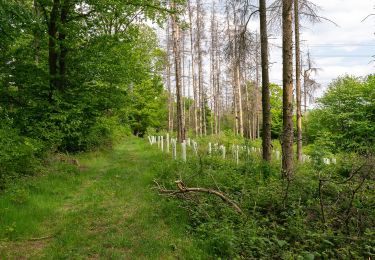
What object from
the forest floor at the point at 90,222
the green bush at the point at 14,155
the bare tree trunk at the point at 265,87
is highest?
the bare tree trunk at the point at 265,87

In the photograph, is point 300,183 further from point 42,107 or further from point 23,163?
point 42,107

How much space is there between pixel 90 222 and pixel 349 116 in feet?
80.4

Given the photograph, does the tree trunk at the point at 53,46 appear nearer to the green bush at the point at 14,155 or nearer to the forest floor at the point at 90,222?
the green bush at the point at 14,155

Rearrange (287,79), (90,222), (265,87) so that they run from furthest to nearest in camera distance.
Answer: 1. (265,87)
2. (287,79)
3. (90,222)

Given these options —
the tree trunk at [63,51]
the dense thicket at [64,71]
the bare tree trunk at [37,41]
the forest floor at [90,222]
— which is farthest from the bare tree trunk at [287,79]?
the bare tree trunk at [37,41]

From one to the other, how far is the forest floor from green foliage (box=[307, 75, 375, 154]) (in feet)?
60.0

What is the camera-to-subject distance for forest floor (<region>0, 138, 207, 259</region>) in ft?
16.4

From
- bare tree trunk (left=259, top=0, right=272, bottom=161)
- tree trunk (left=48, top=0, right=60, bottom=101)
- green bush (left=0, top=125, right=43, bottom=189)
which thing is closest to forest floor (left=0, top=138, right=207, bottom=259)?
green bush (left=0, top=125, right=43, bottom=189)

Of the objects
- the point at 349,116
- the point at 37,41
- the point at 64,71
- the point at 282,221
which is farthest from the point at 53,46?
the point at 349,116

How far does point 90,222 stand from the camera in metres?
6.39

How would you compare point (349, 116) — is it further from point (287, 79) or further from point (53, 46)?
point (53, 46)

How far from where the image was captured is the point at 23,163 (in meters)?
8.88

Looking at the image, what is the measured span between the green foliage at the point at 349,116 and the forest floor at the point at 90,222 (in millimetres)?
18292

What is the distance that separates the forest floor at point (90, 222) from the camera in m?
5.00
